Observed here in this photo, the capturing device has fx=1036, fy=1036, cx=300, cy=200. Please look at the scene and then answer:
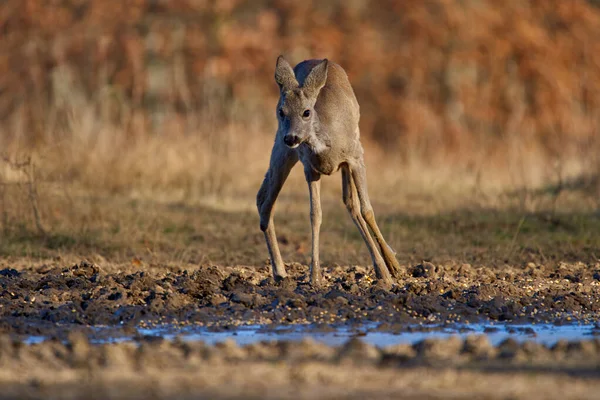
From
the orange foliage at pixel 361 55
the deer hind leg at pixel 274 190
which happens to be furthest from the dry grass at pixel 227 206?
the orange foliage at pixel 361 55

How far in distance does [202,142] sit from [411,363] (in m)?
10.8

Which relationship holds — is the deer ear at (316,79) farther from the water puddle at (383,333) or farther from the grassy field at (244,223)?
the grassy field at (244,223)

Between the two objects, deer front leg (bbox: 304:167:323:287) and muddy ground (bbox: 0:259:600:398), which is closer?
muddy ground (bbox: 0:259:600:398)

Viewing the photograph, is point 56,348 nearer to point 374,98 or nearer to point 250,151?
point 250,151

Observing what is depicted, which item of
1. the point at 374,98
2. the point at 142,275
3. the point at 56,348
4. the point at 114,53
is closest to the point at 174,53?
the point at 114,53

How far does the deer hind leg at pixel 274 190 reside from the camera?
8875 millimetres

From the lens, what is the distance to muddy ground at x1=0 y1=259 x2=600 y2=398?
4.93 metres

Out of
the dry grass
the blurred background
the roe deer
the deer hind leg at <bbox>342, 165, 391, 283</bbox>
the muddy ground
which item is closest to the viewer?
the muddy ground

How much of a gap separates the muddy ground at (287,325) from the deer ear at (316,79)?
1563mm

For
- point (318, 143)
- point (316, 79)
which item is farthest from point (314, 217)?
point (316, 79)

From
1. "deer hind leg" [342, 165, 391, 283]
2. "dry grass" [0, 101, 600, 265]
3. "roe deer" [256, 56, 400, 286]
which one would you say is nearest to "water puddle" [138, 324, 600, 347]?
"roe deer" [256, 56, 400, 286]

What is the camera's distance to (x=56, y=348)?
5.80 meters

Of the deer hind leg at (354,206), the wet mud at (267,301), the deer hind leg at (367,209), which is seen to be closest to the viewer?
the wet mud at (267,301)

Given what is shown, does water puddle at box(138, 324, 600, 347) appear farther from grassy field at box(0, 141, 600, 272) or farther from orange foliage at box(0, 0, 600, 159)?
orange foliage at box(0, 0, 600, 159)
